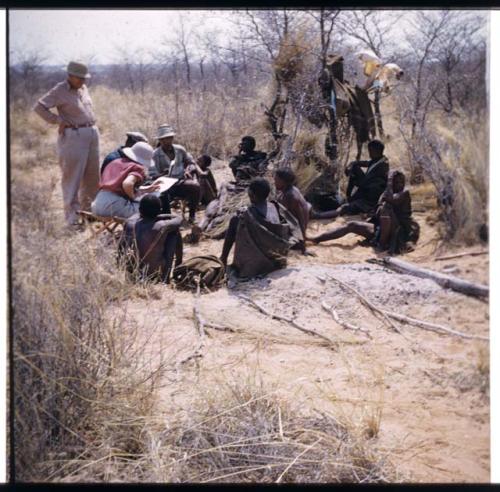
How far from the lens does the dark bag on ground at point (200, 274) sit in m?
4.92

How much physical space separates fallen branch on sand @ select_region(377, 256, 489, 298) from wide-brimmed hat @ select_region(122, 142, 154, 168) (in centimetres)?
260

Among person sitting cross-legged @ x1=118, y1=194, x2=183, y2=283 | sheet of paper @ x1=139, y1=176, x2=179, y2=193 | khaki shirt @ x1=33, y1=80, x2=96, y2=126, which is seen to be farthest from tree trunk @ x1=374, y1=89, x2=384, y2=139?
khaki shirt @ x1=33, y1=80, x2=96, y2=126

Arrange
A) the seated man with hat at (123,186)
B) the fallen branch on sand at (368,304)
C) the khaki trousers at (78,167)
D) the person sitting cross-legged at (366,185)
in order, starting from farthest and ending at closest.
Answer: the person sitting cross-legged at (366,185) → the seated man with hat at (123,186) → the khaki trousers at (78,167) → the fallen branch on sand at (368,304)

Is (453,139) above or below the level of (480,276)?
above

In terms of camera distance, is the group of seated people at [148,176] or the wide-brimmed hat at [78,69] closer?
the wide-brimmed hat at [78,69]

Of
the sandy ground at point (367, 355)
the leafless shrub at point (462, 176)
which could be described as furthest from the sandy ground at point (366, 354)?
the leafless shrub at point (462, 176)

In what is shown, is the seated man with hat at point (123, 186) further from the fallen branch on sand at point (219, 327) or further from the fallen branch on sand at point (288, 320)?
the fallen branch on sand at point (219, 327)

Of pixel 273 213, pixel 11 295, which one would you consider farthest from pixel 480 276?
pixel 273 213

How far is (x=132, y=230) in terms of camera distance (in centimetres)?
509

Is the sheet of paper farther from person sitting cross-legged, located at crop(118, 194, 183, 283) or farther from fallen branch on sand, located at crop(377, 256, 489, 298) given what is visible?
fallen branch on sand, located at crop(377, 256, 489, 298)

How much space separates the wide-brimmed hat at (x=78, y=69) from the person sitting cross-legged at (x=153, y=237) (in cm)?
142

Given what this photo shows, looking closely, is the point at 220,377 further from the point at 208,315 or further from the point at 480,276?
the point at 480,276

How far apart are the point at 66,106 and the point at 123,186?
1.17 metres
